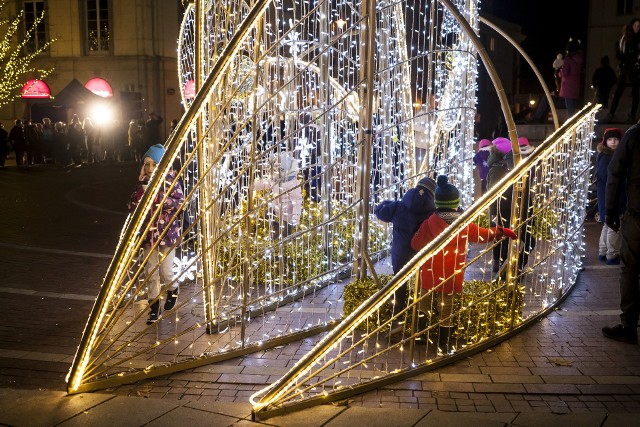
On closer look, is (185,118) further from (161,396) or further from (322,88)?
(322,88)

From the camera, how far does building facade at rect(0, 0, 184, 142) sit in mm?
31094

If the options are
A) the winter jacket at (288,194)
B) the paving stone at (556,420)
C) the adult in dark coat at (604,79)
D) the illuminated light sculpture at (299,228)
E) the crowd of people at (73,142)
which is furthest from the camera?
the crowd of people at (73,142)

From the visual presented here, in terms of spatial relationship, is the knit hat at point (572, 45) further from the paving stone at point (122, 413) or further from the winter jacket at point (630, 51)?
the paving stone at point (122, 413)

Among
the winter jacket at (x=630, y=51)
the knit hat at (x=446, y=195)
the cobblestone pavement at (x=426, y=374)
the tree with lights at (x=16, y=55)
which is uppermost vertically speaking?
the tree with lights at (x=16, y=55)

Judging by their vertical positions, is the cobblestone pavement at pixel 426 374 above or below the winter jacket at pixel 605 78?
below

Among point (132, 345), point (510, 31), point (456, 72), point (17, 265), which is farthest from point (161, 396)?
point (510, 31)

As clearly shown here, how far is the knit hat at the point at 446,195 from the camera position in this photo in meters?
5.55

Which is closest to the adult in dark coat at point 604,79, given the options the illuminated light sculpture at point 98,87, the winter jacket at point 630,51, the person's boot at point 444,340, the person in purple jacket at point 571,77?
the person in purple jacket at point 571,77

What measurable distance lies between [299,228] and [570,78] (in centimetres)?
920

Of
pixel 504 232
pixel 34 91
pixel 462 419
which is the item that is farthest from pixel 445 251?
pixel 34 91

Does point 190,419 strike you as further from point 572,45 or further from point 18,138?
point 18,138

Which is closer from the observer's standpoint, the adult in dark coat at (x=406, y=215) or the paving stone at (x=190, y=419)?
the paving stone at (x=190, y=419)

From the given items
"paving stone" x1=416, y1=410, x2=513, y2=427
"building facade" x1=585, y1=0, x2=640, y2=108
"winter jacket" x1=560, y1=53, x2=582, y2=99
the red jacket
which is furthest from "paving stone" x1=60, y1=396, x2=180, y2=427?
"building facade" x1=585, y1=0, x2=640, y2=108

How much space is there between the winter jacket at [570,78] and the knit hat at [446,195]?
10391mm
